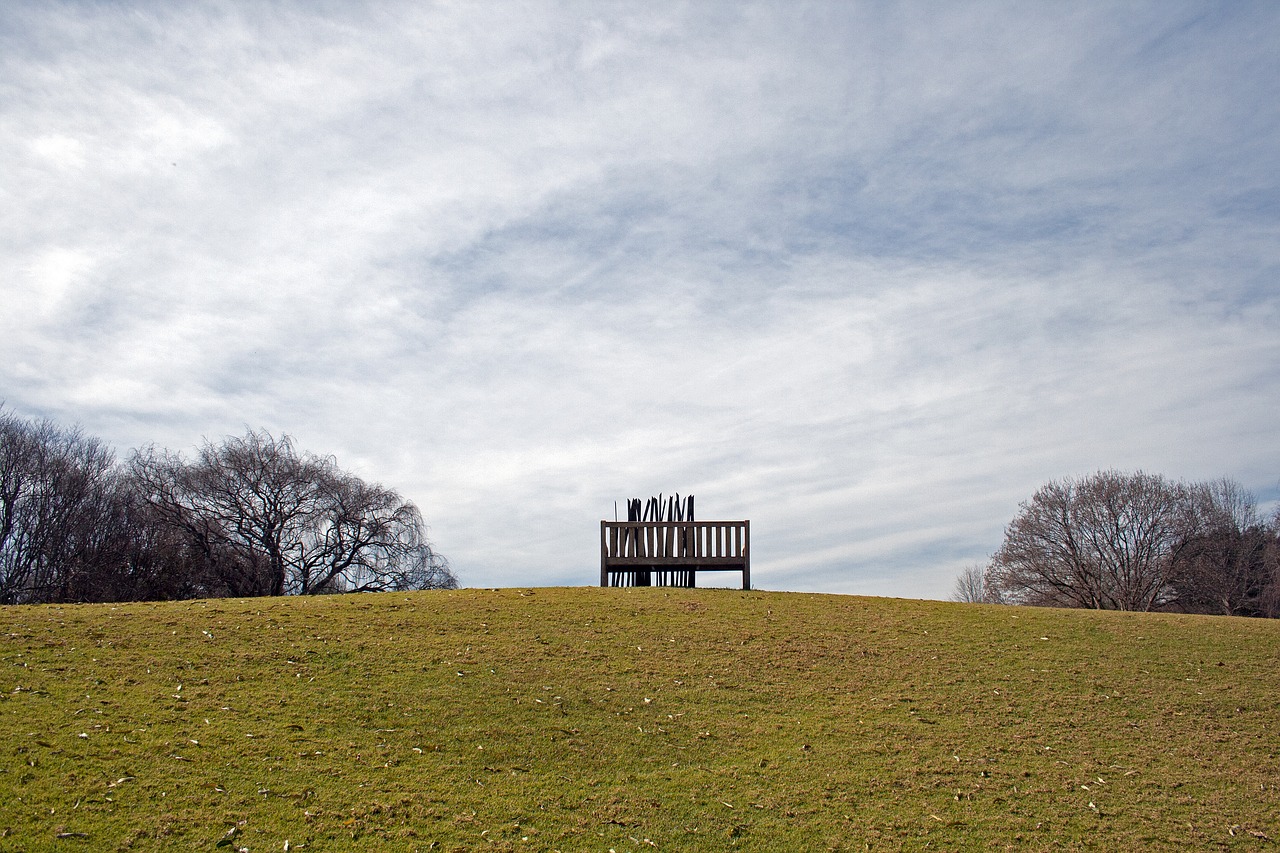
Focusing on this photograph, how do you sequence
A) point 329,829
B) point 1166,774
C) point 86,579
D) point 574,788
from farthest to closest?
point 86,579 < point 1166,774 < point 574,788 < point 329,829

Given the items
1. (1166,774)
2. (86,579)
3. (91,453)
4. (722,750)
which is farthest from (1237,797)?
(91,453)

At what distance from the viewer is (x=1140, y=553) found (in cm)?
4559

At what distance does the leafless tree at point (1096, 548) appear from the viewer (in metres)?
45.3

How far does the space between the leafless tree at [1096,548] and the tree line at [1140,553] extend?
0.17ft

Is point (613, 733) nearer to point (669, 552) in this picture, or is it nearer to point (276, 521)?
point (669, 552)

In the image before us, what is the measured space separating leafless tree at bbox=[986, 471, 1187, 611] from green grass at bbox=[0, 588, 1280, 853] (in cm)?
2846

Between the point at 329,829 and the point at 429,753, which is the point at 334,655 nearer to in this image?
the point at 429,753

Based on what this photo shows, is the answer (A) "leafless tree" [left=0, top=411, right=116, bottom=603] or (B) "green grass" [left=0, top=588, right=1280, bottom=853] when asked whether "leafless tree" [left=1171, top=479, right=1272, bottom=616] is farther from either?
(A) "leafless tree" [left=0, top=411, right=116, bottom=603]

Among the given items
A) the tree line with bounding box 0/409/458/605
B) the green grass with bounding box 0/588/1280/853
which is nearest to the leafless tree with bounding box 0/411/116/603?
the tree line with bounding box 0/409/458/605

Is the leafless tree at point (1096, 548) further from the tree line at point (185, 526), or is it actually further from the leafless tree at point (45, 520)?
the leafless tree at point (45, 520)

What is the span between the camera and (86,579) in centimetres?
3997

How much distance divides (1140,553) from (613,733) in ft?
139

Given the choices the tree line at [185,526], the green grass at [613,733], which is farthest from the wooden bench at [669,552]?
the tree line at [185,526]

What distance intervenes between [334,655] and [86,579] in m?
31.8
